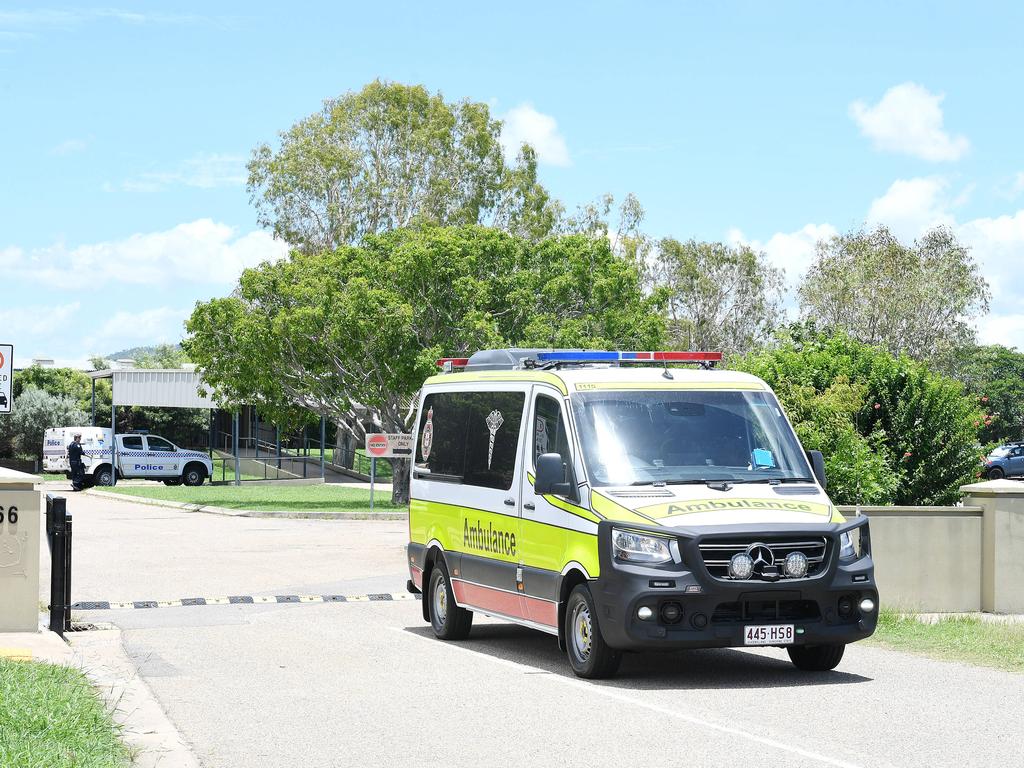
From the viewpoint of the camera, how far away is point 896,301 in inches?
2459

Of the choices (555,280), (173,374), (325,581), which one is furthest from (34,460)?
(325,581)

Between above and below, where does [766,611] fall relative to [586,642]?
above

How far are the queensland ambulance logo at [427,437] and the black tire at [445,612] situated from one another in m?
1.25

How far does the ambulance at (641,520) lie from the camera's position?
10.4 metres

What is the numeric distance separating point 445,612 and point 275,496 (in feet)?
104

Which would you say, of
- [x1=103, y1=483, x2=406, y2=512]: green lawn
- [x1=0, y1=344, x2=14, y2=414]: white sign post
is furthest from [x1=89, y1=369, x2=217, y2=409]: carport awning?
[x1=0, y1=344, x2=14, y2=414]: white sign post

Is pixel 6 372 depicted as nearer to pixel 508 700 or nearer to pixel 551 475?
pixel 551 475

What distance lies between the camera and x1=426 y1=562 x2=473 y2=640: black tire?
1359 cm

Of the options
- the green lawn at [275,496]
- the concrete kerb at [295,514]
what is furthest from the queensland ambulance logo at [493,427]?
the green lawn at [275,496]

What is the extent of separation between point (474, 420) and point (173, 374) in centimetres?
4357

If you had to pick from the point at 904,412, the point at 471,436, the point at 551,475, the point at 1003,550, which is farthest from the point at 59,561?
the point at 904,412

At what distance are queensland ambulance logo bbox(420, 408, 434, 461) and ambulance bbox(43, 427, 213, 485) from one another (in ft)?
126

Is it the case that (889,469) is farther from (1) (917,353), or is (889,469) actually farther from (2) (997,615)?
(1) (917,353)

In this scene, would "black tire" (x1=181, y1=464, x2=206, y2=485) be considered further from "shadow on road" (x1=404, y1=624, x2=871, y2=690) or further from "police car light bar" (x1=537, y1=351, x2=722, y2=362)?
"police car light bar" (x1=537, y1=351, x2=722, y2=362)
